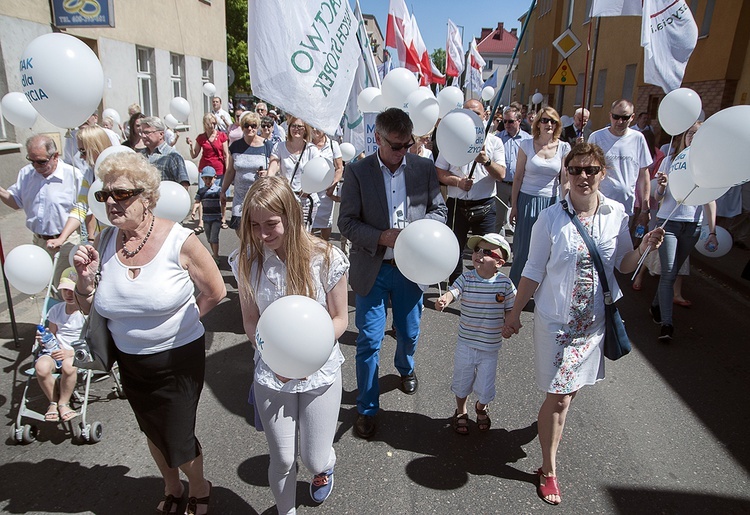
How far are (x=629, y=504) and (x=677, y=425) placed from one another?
1.05 m

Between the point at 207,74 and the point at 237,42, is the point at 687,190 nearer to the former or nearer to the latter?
the point at 207,74

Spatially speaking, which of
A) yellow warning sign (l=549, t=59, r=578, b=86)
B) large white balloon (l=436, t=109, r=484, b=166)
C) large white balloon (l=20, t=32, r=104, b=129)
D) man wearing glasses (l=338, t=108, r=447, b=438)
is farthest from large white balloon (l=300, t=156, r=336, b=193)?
yellow warning sign (l=549, t=59, r=578, b=86)

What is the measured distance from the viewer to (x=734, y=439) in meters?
3.45

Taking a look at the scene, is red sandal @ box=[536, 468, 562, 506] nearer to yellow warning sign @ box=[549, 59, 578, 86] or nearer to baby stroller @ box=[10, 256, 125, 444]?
baby stroller @ box=[10, 256, 125, 444]

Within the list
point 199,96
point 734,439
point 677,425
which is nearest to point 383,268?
point 677,425

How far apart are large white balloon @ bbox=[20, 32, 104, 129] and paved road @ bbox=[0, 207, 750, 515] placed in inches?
78.2

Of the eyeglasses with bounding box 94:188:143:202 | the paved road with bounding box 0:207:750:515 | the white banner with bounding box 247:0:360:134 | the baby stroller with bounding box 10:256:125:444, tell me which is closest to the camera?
the eyeglasses with bounding box 94:188:143:202

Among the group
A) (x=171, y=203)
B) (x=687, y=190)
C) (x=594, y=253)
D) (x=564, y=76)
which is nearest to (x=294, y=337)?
(x=594, y=253)

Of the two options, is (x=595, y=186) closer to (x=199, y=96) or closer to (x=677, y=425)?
(x=677, y=425)

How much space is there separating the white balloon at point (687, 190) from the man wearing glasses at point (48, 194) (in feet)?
14.6

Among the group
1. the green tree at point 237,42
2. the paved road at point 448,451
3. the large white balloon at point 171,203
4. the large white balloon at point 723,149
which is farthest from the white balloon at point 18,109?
the green tree at point 237,42

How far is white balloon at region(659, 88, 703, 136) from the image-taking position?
425 centimetres

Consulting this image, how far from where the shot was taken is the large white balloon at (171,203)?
3.51 meters

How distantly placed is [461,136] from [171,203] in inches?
81.3
